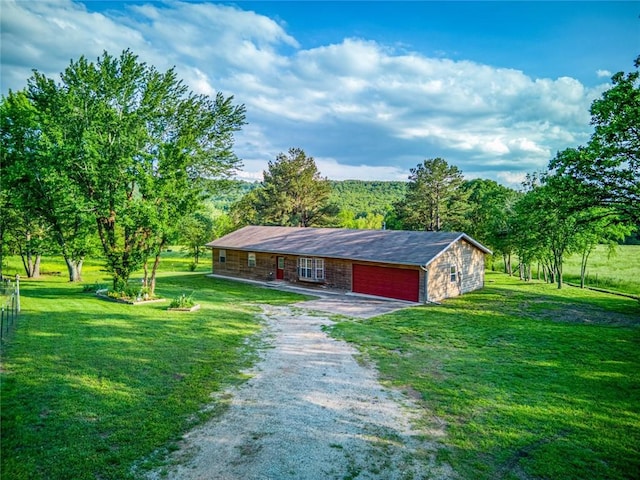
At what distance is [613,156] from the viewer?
48.2 ft

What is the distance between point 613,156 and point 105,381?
60.2 ft

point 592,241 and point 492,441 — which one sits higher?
point 592,241

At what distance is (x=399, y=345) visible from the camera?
12273mm

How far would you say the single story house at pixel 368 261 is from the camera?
20547 mm

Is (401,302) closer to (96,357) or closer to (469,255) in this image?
(469,255)

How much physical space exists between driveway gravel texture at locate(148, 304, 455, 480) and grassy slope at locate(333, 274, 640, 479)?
0.63 metres

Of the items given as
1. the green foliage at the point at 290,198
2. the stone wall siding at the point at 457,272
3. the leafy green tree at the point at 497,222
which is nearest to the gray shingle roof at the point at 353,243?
the stone wall siding at the point at 457,272

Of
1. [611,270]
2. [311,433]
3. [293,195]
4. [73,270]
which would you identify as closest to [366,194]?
[293,195]

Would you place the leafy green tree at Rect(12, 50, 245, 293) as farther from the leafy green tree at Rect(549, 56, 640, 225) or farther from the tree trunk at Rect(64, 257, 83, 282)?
the leafy green tree at Rect(549, 56, 640, 225)

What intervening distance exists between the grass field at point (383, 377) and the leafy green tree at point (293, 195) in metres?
30.3

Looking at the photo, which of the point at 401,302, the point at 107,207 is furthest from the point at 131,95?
the point at 401,302

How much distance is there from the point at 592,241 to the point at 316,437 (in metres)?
28.8

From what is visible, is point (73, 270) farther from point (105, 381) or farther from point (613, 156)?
point (613, 156)

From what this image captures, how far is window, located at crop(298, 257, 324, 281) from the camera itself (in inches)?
968
